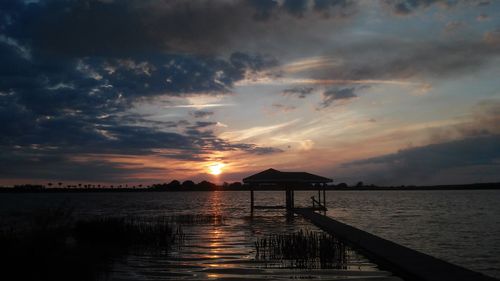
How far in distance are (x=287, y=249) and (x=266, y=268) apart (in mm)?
2527

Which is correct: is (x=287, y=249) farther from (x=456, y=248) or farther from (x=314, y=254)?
(x=456, y=248)

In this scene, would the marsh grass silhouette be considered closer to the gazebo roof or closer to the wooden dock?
the wooden dock

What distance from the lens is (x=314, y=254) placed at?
656 inches

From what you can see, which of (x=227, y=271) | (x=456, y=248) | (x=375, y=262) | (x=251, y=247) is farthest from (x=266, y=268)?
(x=456, y=248)

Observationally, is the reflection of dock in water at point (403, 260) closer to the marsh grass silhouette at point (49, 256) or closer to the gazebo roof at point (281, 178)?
the marsh grass silhouette at point (49, 256)

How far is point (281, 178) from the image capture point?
45.4 metres

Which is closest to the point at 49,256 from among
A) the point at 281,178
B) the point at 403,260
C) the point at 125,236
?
the point at 125,236

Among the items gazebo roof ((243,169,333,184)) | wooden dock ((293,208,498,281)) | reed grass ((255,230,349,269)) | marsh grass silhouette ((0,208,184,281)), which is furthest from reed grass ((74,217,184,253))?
gazebo roof ((243,169,333,184))

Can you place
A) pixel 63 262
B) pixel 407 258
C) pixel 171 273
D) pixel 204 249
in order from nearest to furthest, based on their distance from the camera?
pixel 63 262 → pixel 171 273 → pixel 407 258 → pixel 204 249

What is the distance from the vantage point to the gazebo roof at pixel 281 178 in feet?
147

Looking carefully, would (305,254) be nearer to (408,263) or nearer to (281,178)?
(408,263)

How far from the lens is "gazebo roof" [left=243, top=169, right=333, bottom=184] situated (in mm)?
44906

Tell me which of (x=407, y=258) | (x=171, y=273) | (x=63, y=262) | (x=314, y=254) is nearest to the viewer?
(x=63, y=262)

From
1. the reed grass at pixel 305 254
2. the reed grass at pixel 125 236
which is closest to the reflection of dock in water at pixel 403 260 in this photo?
the reed grass at pixel 305 254
